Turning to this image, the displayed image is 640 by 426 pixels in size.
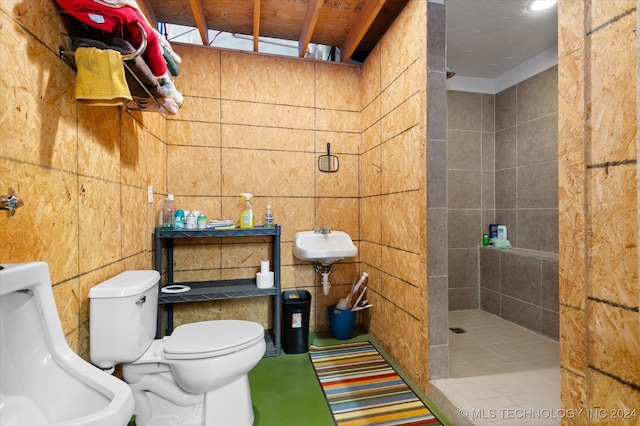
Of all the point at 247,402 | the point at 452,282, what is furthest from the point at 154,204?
the point at 452,282

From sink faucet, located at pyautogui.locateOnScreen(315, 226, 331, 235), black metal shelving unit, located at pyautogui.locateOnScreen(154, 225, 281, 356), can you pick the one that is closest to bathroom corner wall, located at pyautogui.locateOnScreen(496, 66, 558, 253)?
sink faucet, located at pyautogui.locateOnScreen(315, 226, 331, 235)

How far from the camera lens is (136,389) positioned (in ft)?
5.27

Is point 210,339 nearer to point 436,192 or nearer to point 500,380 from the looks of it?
point 436,192

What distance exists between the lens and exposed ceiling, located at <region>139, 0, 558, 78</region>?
2.34 m

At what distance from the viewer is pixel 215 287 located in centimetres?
253

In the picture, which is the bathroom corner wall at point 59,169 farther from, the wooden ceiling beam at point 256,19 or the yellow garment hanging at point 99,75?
the wooden ceiling beam at point 256,19

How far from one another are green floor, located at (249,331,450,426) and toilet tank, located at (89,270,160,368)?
805 mm

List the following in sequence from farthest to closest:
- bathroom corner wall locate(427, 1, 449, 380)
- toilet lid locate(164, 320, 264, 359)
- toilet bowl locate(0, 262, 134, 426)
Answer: bathroom corner wall locate(427, 1, 449, 380), toilet lid locate(164, 320, 264, 359), toilet bowl locate(0, 262, 134, 426)

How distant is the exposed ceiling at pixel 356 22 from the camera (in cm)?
234

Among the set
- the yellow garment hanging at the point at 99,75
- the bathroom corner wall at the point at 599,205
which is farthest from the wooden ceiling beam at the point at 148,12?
the bathroom corner wall at the point at 599,205

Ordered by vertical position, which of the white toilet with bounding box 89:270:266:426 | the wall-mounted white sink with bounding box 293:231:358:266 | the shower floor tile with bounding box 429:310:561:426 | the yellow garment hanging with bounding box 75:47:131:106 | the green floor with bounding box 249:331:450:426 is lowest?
the green floor with bounding box 249:331:450:426

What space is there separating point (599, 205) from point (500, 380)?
1.46 metres

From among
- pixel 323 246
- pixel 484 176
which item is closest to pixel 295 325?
pixel 323 246

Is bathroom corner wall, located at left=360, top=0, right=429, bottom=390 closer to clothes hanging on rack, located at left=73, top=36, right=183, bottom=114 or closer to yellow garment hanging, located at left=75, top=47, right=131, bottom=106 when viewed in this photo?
clothes hanging on rack, located at left=73, top=36, right=183, bottom=114
